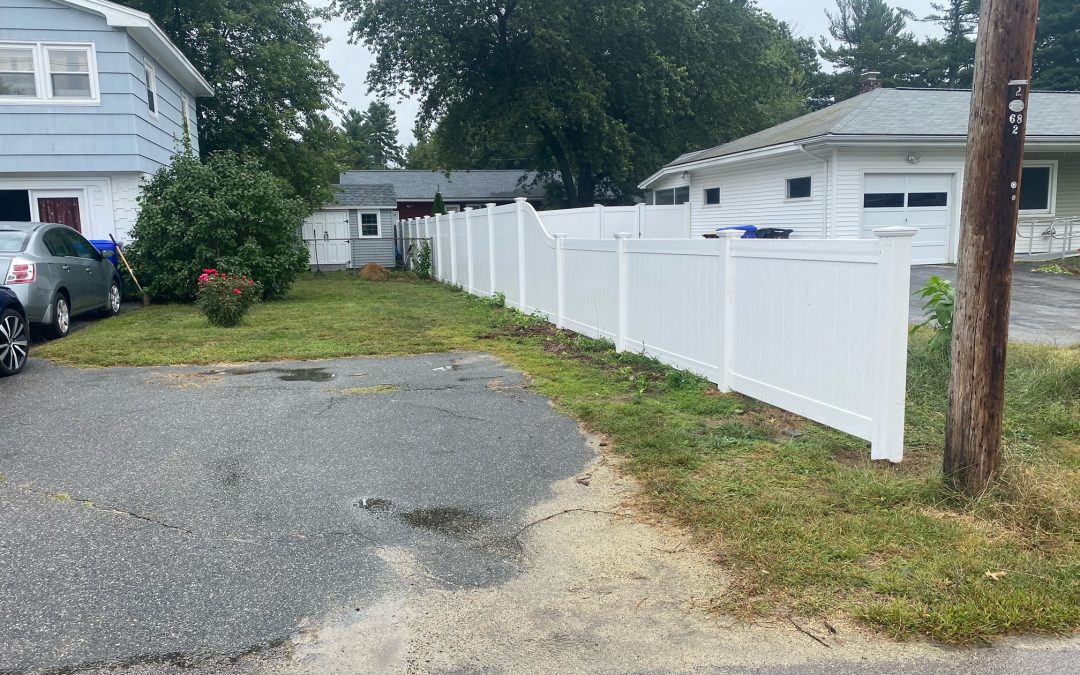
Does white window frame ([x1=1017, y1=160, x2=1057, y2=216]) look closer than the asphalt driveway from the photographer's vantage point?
No

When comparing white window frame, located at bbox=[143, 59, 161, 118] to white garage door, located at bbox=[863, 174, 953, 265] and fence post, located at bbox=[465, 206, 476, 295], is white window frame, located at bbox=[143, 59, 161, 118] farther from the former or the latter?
white garage door, located at bbox=[863, 174, 953, 265]

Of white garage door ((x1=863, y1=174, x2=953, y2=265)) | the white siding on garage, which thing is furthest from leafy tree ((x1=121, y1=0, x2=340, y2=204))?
white garage door ((x1=863, y1=174, x2=953, y2=265))

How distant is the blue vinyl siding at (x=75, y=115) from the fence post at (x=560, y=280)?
9.33m

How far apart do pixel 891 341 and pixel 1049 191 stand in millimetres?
18509

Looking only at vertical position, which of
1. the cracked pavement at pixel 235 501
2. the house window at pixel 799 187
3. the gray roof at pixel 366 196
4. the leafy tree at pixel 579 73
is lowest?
the cracked pavement at pixel 235 501

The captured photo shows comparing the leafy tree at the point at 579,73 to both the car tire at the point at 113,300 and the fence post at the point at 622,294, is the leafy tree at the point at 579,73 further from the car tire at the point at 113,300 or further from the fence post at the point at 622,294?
the fence post at the point at 622,294

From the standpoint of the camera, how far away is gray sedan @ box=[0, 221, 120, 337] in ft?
31.3

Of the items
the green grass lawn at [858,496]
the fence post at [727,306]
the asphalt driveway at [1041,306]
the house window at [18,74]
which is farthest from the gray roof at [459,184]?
the fence post at [727,306]

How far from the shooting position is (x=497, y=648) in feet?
→ 9.91

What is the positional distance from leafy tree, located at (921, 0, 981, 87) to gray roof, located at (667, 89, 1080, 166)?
942 inches

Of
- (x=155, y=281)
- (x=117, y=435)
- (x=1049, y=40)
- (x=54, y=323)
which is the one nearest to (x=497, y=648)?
(x=117, y=435)

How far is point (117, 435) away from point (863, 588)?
5.13 m

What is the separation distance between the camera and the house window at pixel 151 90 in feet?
53.7

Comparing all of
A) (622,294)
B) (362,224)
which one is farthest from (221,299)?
(362,224)
